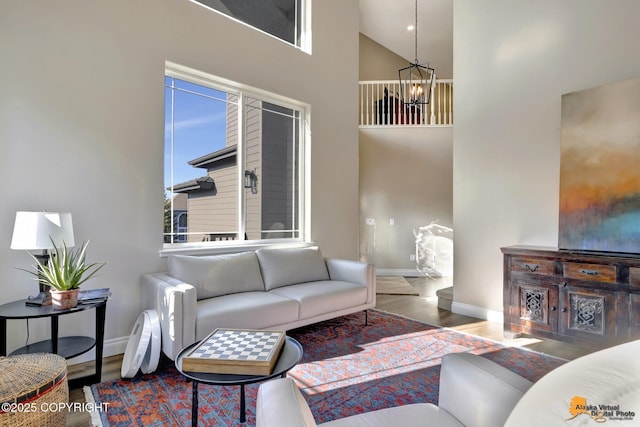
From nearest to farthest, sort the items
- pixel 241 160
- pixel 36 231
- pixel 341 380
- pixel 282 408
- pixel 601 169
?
pixel 282 408 → pixel 36 231 → pixel 341 380 → pixel 601 169 → pixel 241 160

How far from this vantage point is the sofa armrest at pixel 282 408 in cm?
95

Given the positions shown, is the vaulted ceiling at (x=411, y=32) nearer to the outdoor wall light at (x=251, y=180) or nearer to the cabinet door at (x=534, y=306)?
the outdoor wall light at (x=251, y=180)

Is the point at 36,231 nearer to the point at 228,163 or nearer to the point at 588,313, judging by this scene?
the point at 228,163

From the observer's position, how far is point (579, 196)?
3.12 meters

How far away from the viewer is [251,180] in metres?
3.99

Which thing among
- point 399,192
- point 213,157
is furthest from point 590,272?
point 399,192

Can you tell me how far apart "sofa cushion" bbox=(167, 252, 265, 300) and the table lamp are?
0.86 metres

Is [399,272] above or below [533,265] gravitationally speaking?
below

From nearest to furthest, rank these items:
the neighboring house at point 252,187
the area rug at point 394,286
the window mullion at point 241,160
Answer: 1. the neighboring house at point 252,187
2. the window mullion at point 241,160
3. the area rug at point 394,286

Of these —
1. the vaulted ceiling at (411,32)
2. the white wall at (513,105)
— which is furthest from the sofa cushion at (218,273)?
the vaulted ceiling at (411,32)

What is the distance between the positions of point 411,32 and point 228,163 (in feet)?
19.1

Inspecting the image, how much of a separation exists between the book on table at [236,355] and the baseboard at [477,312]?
2.93 metres

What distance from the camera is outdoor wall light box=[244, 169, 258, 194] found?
394 centimetres

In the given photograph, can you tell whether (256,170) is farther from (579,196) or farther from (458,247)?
(579,196)
